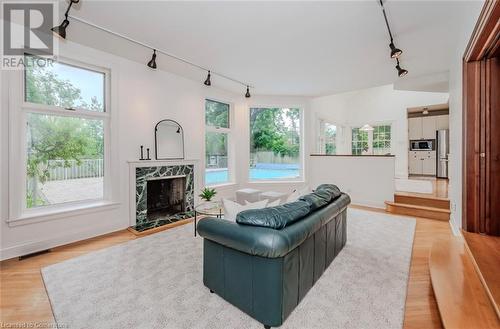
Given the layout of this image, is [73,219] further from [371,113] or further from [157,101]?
[371,113]

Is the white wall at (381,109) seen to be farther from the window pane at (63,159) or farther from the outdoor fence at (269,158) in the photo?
the window pane at (63,159)

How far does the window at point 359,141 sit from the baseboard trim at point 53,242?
766 centimetres

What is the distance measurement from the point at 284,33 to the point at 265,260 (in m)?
2.58

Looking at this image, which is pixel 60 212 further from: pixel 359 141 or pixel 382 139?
pixel 382 139

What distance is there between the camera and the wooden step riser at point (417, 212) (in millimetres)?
4102

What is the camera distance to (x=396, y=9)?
2.31m

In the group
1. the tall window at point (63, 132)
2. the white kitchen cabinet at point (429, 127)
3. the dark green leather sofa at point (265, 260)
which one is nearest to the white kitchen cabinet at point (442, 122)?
the white kitchen cabinet at point (429, 127)

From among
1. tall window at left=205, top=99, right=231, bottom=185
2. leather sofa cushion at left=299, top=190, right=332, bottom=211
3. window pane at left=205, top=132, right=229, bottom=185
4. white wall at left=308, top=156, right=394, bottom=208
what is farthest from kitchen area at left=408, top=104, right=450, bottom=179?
leather sofa cushion at left=299, top=190, right=332, bottom=211

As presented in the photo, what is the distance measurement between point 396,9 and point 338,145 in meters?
5.91

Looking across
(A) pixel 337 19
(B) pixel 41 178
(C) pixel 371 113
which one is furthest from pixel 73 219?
(C) pixel 371 113

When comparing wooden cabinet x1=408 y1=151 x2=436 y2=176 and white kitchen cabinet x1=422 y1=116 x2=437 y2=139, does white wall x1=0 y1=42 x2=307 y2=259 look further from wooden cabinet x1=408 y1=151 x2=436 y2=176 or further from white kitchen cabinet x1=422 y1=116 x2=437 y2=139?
white kitchen cabinet x1=422 y1=116 x2=437 y2=139

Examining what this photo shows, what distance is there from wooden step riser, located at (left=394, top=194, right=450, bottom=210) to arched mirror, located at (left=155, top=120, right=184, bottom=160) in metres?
4.57

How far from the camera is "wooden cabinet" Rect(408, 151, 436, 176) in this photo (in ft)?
24.2

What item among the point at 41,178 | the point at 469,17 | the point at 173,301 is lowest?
the point at 173,301
